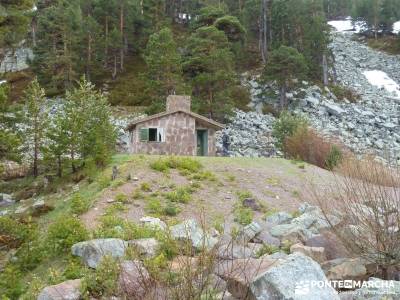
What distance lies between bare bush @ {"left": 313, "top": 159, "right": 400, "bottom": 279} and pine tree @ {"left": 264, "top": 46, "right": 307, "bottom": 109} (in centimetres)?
3876

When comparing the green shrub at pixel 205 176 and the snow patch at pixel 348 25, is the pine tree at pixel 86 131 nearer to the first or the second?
the green shrub at pixel 205 176

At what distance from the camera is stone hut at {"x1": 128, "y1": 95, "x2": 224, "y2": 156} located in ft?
96.4

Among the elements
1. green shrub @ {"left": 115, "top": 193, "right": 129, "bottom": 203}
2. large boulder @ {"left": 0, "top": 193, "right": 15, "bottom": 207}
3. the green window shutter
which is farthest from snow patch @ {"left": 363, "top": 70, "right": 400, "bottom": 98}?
green shrub @ {"left": 115, "top": 193, "right": 129, "bottom": 203}

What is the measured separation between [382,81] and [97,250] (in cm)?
5842

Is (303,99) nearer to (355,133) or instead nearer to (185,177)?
(355,133)

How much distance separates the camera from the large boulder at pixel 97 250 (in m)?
8.70

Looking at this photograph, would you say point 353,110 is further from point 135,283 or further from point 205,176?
point 135,283

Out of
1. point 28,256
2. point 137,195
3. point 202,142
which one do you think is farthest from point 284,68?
point 28,256

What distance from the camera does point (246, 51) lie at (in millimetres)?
56750

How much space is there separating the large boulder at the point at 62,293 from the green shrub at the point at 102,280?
0.13 m

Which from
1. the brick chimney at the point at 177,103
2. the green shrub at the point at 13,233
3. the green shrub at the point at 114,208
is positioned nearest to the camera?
the green shrub at the point at 13,233

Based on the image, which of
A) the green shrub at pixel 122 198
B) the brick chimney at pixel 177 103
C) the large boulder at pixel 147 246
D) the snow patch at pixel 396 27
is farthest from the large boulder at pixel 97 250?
the snow patch at pixel 396 27

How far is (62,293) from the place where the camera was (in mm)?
7109

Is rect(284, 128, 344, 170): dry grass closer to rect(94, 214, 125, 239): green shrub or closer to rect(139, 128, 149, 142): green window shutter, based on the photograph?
rect(139, 128, 149, 142): green window shutter
